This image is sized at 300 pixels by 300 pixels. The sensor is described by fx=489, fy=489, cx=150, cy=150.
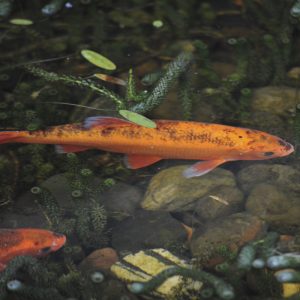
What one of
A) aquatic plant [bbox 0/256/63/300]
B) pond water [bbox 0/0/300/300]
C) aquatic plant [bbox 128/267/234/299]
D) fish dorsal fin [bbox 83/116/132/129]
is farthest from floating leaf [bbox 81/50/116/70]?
aquatic plant [bbox 128/267/234/299]

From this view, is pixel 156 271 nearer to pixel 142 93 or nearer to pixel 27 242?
pixel 27 242

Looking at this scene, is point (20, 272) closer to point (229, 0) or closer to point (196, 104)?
point (196, 104)

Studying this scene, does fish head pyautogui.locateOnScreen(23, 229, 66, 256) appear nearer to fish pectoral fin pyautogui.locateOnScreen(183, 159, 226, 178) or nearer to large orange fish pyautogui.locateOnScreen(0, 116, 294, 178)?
large orange fish pyautogui.locateOnScreen(0, 116, 294, 178)

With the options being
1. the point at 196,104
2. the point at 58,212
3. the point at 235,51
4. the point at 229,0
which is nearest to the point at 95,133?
the point at 58,212

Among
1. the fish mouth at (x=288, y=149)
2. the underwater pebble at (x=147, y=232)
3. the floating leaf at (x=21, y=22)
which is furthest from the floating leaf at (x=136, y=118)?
the floating leaf at (x=21, y=22)

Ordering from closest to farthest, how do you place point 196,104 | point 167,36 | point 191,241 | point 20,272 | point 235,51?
point 20,272 → point 191,241 → point 196,104 → point 235,51 → point 167,36

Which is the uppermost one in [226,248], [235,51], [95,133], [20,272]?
[235,51]
